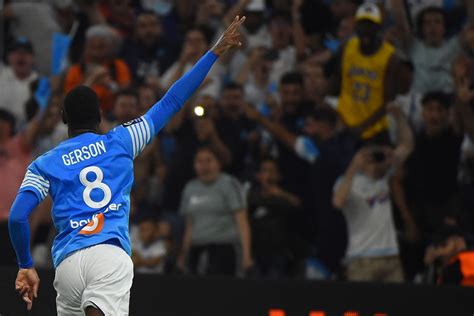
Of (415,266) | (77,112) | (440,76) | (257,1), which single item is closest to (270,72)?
(257,1)

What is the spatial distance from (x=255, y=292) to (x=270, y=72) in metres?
3.22

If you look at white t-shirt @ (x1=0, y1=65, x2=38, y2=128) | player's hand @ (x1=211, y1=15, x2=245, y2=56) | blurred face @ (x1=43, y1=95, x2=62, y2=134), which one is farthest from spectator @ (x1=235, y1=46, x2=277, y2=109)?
player's hand @ (x1=211, y1=15, x2=245, y2=56)

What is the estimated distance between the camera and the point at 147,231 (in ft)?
38.6

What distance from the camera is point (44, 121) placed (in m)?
12.6

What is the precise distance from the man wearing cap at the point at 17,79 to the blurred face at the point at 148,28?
1279 millimetres

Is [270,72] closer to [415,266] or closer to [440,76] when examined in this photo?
[440,76]

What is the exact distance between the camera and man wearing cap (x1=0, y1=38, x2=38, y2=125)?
13117mm

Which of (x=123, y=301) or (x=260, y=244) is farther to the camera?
(x=260, y=244)

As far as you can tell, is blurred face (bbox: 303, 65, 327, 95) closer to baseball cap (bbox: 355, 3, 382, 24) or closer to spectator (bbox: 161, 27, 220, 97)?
baseball cap (bbox: 355, 3, 382, 24)

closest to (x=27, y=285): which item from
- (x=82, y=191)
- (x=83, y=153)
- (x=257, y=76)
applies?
(x=82, y=191)

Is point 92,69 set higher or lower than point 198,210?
higher

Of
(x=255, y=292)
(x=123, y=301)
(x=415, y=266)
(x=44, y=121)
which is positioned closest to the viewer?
(x=123, y=301)

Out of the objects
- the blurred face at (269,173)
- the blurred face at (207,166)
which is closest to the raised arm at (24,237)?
the blurred face at (207,166)

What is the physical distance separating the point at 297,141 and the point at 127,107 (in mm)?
1833
